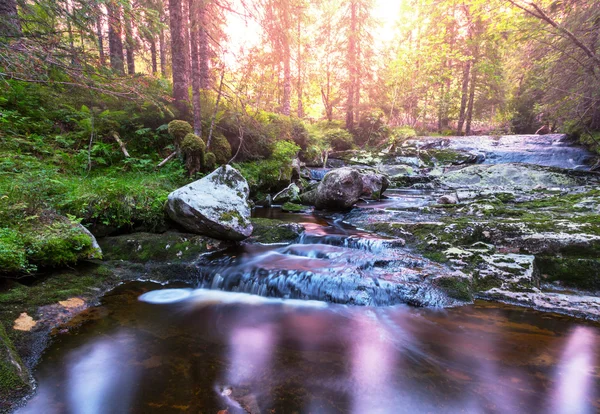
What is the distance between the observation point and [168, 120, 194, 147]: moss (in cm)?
779

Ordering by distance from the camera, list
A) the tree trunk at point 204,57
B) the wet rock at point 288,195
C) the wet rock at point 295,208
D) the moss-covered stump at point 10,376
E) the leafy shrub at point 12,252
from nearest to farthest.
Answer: the moss-covered stump at point 10,376 → the leafy shrub at point 12,252 → the wet rock at point 295,208 → the tree trunk at point 204,57 → the wet rock at point 288,195

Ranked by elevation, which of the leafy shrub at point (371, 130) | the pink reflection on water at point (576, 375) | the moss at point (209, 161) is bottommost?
the pink reflection on water at point (576, 375)

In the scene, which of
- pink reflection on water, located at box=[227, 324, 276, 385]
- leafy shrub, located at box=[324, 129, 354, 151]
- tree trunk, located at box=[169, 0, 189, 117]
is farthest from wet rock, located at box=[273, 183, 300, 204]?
leafy shrub, located at box=[324, 129, 354, 151]

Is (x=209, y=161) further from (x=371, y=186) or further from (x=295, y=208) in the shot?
(x=371, y=186)

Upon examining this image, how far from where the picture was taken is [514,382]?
248 cm

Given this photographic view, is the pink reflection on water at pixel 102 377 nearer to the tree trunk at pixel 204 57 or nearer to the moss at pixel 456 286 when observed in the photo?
the moss at pixel 456 286

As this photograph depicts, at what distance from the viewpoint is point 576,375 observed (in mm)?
2557

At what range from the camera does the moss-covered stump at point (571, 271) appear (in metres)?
3.86

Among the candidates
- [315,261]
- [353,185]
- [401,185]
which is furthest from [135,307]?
[401,185]

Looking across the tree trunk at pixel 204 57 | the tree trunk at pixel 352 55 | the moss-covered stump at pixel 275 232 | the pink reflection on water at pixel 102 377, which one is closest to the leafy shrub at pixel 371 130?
the tree trunk at pixel 352 55

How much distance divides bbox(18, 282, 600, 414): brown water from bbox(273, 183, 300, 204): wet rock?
→ 21.3 feet

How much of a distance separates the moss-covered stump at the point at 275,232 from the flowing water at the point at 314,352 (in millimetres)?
1443

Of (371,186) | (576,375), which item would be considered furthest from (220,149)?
(576,375)

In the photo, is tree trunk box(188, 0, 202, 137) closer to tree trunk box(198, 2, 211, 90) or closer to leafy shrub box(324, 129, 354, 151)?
tree trunk box(198, 2, 211, 90)
